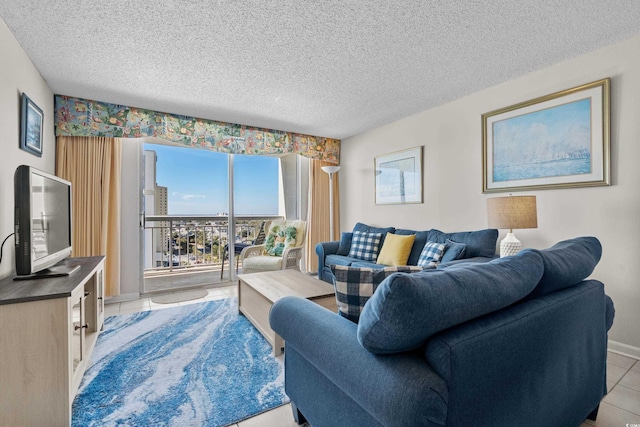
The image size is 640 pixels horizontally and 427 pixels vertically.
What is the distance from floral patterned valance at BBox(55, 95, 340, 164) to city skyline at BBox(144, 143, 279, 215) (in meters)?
0.38

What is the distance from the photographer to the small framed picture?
2271mm

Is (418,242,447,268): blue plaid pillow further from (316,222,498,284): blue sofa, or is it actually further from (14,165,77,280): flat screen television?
(14,165,77,280): flat screen television

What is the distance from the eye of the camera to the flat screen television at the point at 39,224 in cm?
164

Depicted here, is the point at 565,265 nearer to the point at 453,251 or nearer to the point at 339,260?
the point at 453,251

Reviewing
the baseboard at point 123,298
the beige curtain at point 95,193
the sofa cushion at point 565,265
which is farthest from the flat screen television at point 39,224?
the sofa cushion at point 565,265

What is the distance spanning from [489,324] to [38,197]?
2.42m

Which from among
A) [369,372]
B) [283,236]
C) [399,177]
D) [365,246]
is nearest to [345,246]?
[365,246]

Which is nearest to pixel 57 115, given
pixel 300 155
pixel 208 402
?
pixel 300 155

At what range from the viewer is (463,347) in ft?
2.74

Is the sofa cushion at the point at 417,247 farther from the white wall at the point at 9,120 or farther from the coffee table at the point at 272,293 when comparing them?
the white wall at the point at 9,120

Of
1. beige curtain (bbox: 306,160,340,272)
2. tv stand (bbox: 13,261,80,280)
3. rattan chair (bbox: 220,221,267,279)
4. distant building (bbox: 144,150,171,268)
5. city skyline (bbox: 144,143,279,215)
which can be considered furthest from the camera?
beige curtain (bbox: 306,160,340,272)

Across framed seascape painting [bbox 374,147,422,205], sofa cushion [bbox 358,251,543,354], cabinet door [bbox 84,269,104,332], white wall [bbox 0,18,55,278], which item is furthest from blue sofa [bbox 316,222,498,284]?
white wall [bbox 0,18,55,278]

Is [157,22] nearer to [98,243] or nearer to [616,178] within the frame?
[98,243]

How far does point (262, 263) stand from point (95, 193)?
2053 mm
